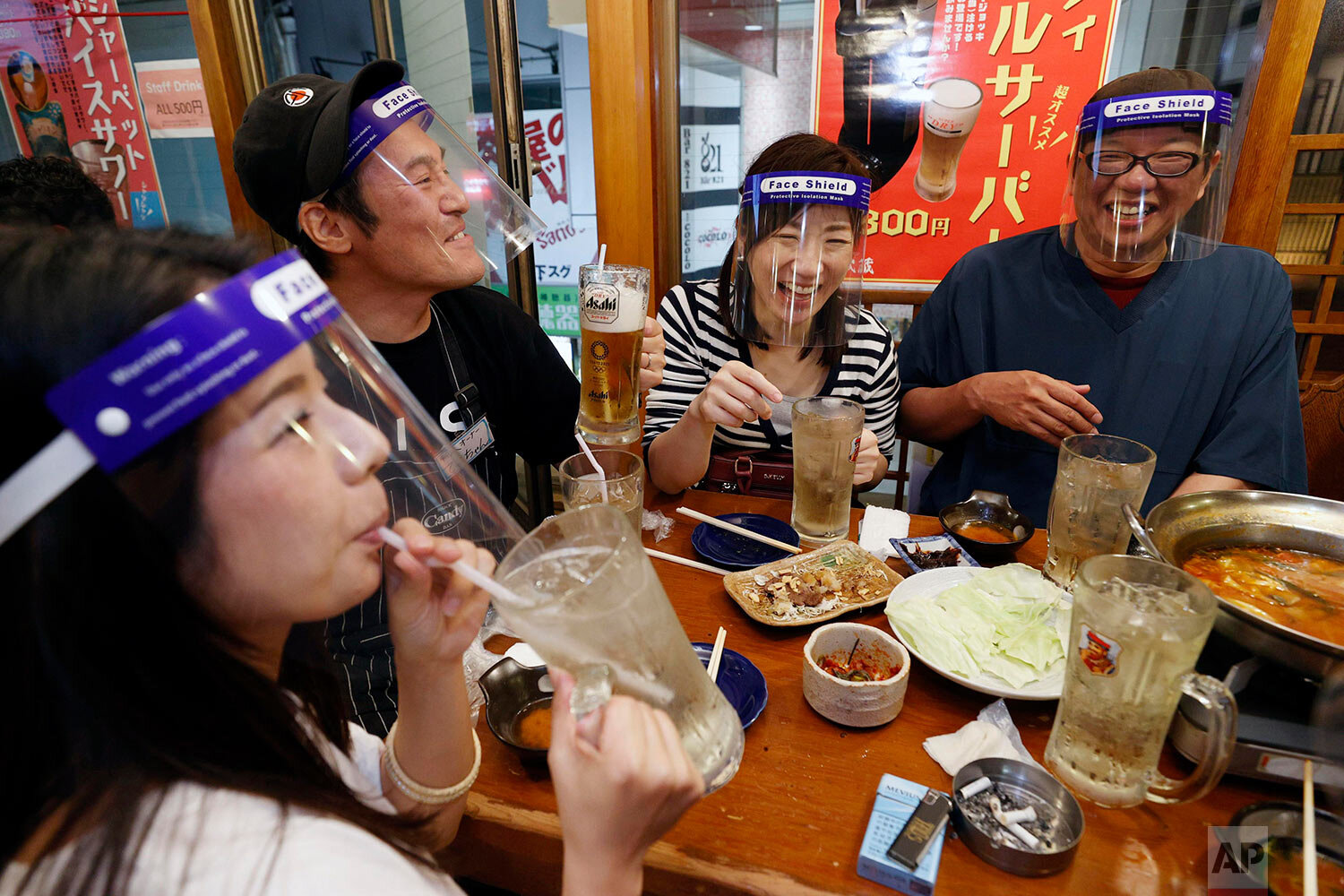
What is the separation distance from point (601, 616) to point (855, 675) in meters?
0.59

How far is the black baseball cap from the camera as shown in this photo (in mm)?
1512

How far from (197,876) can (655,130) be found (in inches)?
117

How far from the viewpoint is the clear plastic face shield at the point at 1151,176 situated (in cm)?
166

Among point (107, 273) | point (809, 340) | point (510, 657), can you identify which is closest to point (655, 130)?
point (809, 340)

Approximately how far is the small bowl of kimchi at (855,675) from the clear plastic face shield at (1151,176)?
1509mm

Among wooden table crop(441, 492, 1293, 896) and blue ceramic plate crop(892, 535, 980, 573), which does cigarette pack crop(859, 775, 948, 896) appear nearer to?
wooden table crop(441, 492, 1293, 896)

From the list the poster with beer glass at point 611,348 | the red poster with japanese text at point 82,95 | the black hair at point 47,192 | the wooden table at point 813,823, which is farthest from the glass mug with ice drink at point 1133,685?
the red poster with japanese text at point 82,95

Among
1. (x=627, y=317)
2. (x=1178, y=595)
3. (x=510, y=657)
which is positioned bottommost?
(x=510, y=657)

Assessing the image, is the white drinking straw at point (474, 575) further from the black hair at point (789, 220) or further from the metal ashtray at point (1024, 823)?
the black hair at point (789, 220)

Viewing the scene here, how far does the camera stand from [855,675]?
1.10 m

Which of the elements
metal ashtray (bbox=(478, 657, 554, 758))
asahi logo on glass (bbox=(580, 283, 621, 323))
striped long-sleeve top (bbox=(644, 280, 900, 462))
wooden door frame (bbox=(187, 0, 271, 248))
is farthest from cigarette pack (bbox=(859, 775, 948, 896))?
wooden door frame (bbox=(187, 0, 271, 248))

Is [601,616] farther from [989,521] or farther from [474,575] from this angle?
[989,521]

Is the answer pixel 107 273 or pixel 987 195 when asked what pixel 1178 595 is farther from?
pixel 987 195

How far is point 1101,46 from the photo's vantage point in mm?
2457
